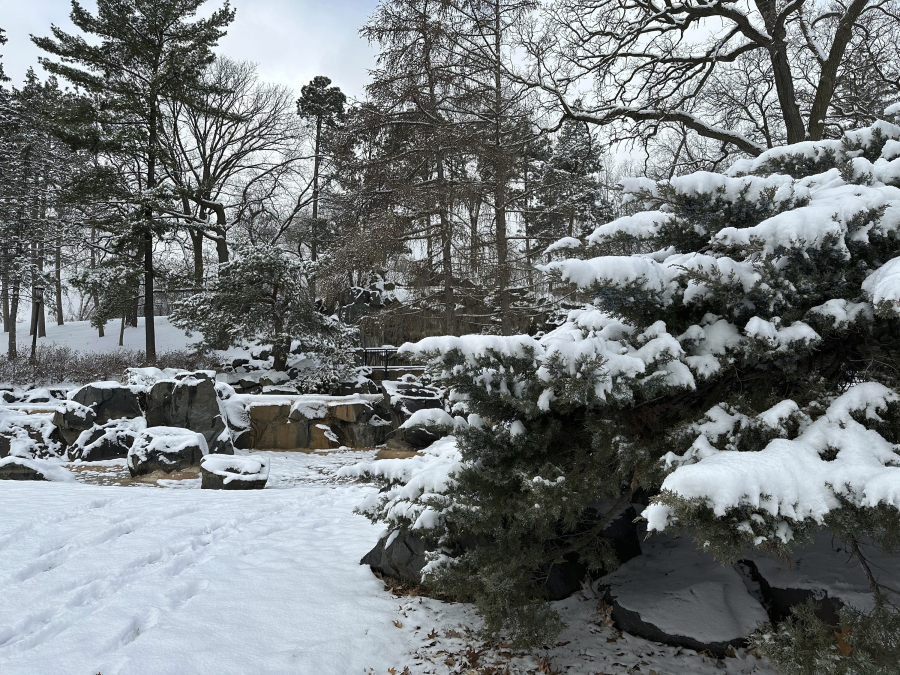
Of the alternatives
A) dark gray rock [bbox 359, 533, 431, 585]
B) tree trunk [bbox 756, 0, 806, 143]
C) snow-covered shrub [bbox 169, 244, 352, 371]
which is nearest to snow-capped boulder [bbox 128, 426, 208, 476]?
dark gray rock [bbox 359, 533, 431, 585]

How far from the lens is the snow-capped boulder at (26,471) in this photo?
7.36 metres

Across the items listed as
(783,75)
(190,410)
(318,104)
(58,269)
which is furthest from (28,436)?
(318,104)

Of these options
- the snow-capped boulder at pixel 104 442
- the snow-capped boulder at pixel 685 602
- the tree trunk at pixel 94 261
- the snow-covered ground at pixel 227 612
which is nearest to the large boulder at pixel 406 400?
the snow-capped boulder at pixel 104 442

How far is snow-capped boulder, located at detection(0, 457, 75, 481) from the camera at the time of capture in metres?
7.36

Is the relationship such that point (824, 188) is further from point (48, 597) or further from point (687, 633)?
point (48, 597)

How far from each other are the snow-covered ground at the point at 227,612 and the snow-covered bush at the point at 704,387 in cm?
44

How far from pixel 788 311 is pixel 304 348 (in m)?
14.0

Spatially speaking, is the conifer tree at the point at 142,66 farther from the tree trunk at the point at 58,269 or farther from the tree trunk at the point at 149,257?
the tree trunk at the point at 58,269

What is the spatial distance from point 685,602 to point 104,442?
9.56m

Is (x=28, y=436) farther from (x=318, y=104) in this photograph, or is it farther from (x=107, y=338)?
(x=318, y=104)

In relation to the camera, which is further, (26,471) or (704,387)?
(26,471)

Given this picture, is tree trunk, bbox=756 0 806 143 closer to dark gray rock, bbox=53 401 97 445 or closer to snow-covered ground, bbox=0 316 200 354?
dark gray rock, bbox=53 401 97 445

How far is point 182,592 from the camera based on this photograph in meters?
3.22

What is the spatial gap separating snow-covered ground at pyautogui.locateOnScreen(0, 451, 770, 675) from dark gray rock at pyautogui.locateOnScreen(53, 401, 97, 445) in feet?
19.3
